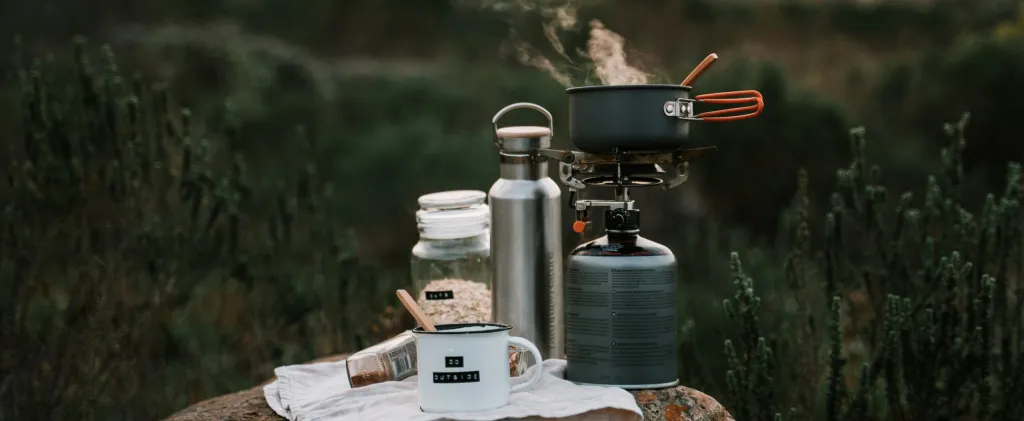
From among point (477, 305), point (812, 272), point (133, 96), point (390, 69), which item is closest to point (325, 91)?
point (390, 69)

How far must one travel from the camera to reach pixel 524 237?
1.85 metres

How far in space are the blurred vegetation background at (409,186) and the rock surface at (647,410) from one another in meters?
0.79

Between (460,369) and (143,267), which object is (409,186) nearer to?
(143,267)

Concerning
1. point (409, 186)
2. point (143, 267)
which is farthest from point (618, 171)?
point (409, 186)

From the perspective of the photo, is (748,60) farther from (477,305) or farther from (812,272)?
(477,305)

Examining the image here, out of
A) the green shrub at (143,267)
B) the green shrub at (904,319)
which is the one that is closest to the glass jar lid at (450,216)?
the green shrub at (904,319)

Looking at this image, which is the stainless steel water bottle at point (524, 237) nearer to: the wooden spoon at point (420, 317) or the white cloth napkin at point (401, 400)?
the white cloth napkin at point (401, 400)

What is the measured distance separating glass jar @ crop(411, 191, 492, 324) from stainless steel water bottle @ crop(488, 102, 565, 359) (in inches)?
4.1

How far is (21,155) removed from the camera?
354 centimetres

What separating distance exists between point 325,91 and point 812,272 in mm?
1854

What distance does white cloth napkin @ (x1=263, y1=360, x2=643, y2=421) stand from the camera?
Answer: 1.57 meters

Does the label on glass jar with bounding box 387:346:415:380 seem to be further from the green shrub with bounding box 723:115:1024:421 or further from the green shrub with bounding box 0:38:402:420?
the green shrub with bounding box 0:38:402:420

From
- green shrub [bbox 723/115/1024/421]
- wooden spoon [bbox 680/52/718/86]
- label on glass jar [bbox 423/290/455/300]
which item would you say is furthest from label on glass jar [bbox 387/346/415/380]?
green shrub [bbox 723/115/1024/421]

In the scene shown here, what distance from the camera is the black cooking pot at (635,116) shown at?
5.45 feet
